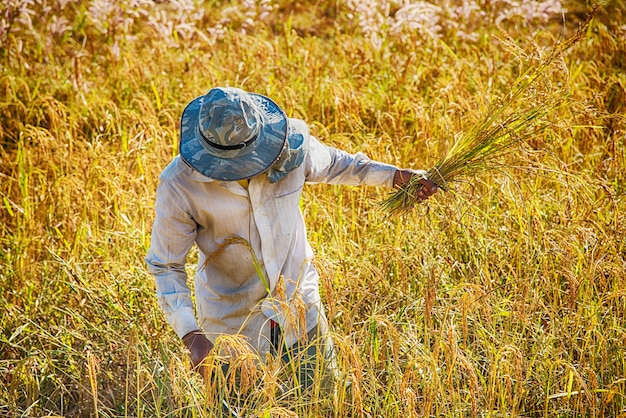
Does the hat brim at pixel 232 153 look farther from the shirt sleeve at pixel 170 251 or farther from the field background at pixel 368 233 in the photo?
the field background at pixel 368 233

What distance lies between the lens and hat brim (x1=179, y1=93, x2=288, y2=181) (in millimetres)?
2062

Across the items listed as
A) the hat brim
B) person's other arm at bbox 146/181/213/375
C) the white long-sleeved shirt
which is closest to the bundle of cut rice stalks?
the white long-sleeved shirt

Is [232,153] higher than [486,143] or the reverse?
higher

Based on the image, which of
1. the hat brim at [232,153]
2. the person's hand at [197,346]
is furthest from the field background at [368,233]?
the hat brim at [232,153]

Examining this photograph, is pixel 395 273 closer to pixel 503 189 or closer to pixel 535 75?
pixel 503 189

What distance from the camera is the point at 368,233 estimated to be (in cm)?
327

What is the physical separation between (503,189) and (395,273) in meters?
0.56

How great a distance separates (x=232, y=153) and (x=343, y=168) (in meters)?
0.47

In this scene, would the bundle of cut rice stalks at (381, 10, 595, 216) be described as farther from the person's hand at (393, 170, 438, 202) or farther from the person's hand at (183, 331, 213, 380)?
the person's hand at (183, 331, 213, 380)

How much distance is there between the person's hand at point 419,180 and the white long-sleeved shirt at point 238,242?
0.02m

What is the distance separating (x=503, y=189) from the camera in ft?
10.1

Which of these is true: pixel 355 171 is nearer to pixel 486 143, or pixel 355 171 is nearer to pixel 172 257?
pixel 486 143

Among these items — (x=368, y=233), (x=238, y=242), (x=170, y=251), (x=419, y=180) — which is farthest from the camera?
(x=368, y=233)

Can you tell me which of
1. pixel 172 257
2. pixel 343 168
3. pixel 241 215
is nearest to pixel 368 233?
pixel 343 168
